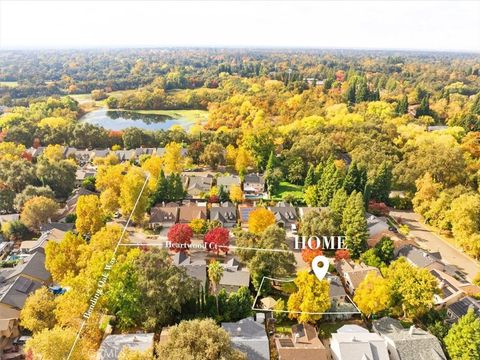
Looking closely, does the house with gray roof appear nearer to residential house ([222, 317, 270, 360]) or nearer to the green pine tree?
residential house ([222, 317, 270, 360])

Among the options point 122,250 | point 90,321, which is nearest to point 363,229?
point 122,250

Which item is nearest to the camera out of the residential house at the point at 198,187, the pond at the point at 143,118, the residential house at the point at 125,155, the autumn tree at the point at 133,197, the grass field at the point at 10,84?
the autumn tree at the point at 133,197

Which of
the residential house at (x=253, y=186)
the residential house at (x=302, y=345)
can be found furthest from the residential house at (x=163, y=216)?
the residential house at (x=302, y=345)

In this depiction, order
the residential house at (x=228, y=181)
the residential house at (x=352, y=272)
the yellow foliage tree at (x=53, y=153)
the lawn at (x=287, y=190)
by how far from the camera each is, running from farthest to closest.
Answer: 1. the yellow foliage tree at (x=53, y=153)
2. the lawn at (x=287, y=190)
3. the residential house at (x=228, y=181)
4. the residential house at (x=352, y=272)

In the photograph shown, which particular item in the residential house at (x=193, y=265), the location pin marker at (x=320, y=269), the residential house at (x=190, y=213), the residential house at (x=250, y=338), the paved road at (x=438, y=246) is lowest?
the paved road at (x=438, y=246)

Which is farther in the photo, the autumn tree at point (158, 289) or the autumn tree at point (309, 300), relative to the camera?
the autumn tree at point (309, 300)

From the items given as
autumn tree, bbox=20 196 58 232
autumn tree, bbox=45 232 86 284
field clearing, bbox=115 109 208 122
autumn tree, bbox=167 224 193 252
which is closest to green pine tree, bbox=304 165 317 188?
autumn tree, bbox=167 224 193 252

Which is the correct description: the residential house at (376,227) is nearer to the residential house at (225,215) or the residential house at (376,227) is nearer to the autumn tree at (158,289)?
the residential house at (225,215)

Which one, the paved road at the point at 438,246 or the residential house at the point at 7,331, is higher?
the residential house at the point at 7,331
